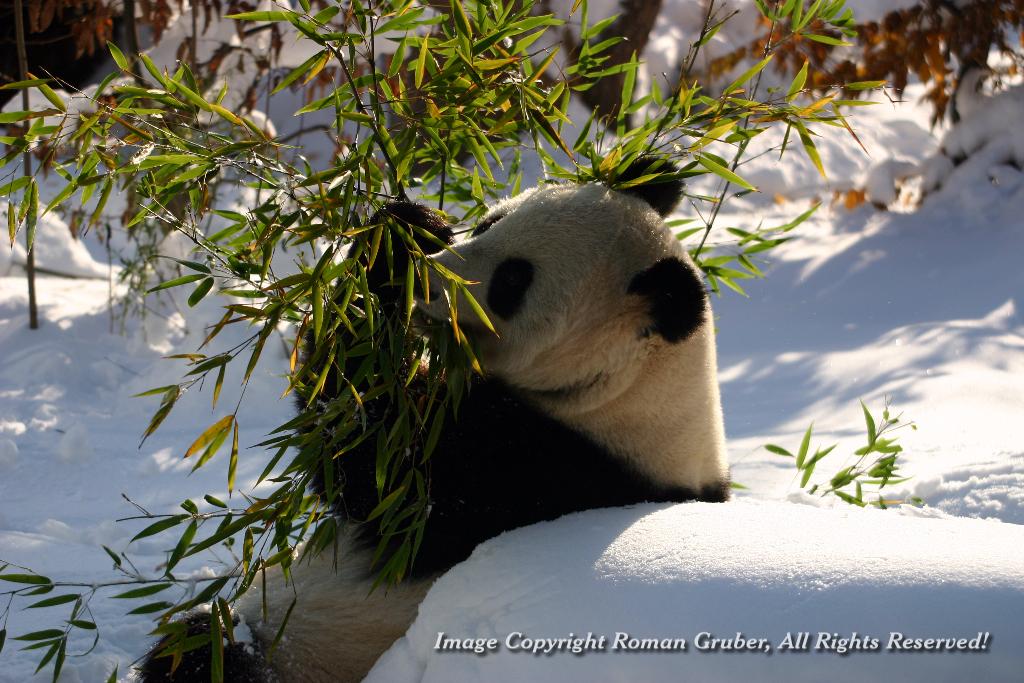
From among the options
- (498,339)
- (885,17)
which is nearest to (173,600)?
(498,339)

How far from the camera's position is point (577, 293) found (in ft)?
6.00

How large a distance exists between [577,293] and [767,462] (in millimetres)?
1741

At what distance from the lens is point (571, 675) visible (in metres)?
1.27

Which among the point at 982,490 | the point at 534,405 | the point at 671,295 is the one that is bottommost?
the point at 982,490

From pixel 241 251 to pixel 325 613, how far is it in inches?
28.3

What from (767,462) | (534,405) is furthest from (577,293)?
(767,462)

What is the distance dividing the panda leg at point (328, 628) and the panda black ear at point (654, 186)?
889mm

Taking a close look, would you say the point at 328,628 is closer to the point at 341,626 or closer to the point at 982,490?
the point at 341,626

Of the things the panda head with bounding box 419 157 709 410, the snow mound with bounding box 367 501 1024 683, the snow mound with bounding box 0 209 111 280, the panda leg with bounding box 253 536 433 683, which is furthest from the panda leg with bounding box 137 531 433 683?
the snow mound with bounding box 0 209 111 280

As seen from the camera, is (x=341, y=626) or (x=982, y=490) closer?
(x=341, y=626)

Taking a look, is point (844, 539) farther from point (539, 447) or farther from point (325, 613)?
point (325, 613)

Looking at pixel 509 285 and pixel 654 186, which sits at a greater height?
pixel 654 186

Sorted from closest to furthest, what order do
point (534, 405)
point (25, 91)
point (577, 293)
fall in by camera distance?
point (577, 293) < point (534, 405) < point (25, 91)

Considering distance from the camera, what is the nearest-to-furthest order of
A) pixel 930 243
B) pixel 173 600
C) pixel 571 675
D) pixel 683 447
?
pixel 571 675, pixel 683 447, pixel 173 600, pixel 930 243
